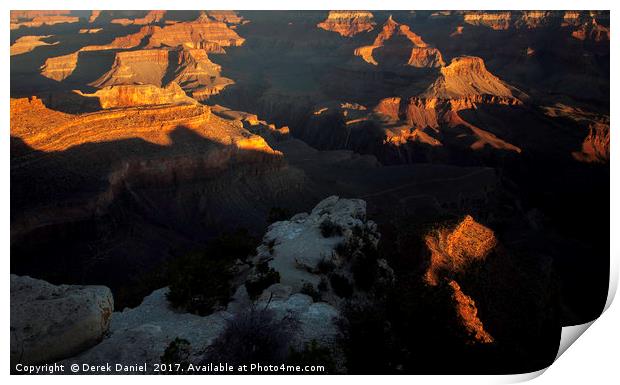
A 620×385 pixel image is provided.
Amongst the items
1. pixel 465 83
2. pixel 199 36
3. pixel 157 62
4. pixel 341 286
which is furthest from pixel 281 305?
pixel 199 36

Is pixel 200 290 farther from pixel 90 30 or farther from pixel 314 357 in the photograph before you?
pixel 90 30

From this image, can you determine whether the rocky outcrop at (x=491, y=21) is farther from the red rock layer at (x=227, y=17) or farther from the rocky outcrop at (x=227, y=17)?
the rocky outcrop at (x=227, y=17)

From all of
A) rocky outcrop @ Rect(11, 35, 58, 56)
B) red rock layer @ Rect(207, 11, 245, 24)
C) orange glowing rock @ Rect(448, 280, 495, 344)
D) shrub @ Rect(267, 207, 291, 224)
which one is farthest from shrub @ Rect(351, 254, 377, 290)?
red rock layer @ Rect(207, 11, 245, 24)

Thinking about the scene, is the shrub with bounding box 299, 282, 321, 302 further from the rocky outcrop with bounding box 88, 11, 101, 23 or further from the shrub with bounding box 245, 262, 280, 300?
the rocky outcrop with bounding box 88, 11, 101, 23

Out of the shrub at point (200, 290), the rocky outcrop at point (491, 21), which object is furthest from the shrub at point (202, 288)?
the rocky outcrop at point (491, 21)

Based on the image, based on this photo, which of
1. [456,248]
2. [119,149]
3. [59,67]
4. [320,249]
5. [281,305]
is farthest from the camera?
[59,67]

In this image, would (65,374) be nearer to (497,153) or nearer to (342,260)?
(342,260)

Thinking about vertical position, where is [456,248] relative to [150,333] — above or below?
above
